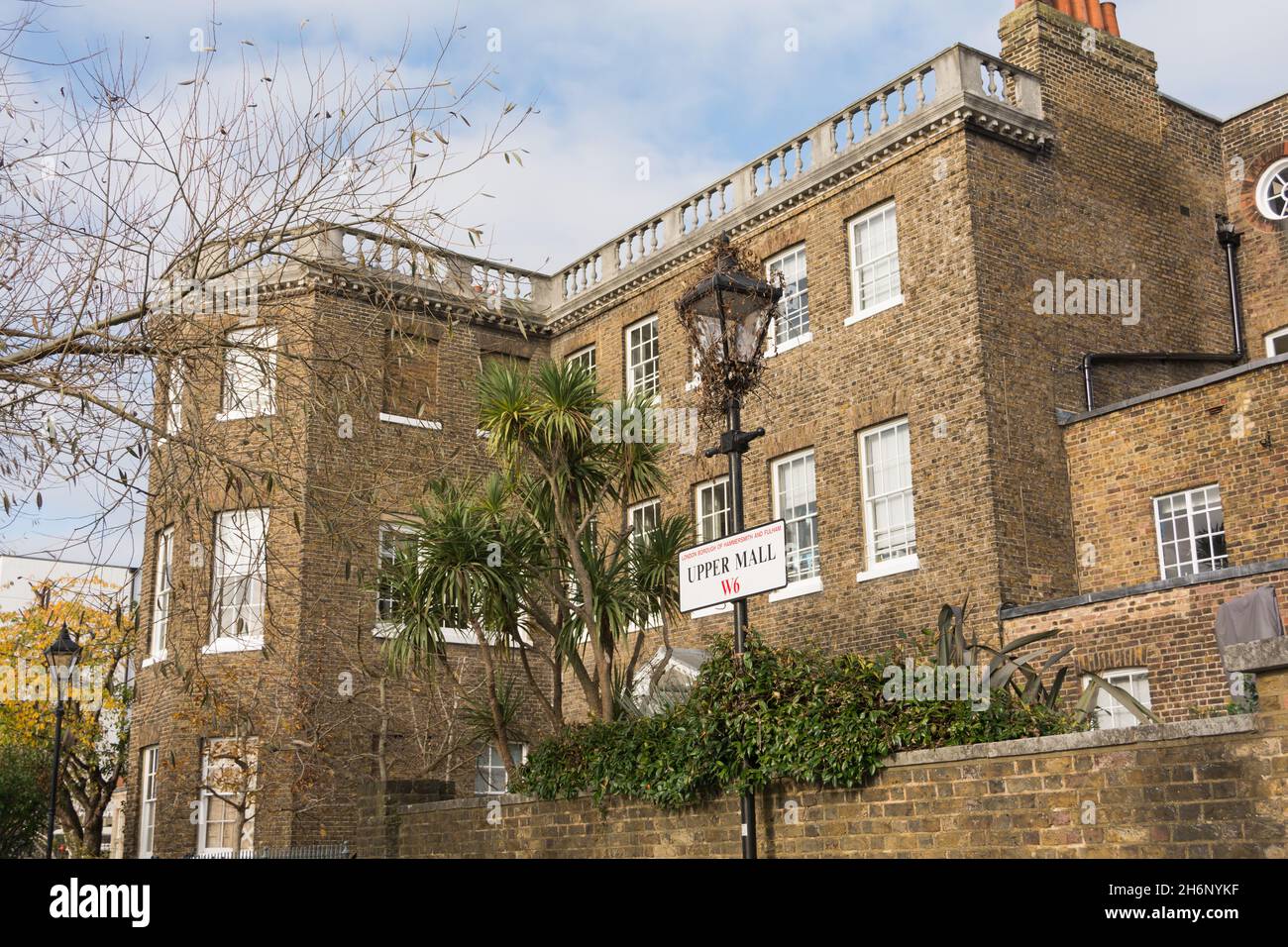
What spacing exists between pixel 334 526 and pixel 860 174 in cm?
1363

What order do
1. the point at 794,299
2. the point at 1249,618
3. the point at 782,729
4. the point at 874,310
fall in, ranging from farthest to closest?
the point at 794,299, the point at 874,310, the point at 1249,618, the point at 782,729

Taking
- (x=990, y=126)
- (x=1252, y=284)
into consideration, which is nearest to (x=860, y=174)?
(x=990, y=126)

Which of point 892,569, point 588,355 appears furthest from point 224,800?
point 892,569

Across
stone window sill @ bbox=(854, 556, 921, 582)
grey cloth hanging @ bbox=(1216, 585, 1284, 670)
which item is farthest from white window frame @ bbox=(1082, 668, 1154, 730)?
stone window sill @ bbox=(854, 556, 921, 582)

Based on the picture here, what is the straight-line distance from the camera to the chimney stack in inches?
850

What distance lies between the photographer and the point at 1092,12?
2188 centimetres

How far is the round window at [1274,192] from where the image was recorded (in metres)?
21.6

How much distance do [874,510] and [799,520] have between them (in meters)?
1.51

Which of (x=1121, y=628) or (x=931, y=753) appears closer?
(x=931, y=753)

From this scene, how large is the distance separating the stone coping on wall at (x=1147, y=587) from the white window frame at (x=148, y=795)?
1443 centimetres

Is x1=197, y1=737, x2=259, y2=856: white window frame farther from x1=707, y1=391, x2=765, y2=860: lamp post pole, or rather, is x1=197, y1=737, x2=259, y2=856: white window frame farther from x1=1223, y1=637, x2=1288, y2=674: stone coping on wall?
x1=1223, y1=637, x2=1288, y2=674: stone coping on wall

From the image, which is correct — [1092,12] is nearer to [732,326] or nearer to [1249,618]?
[1249,618]
